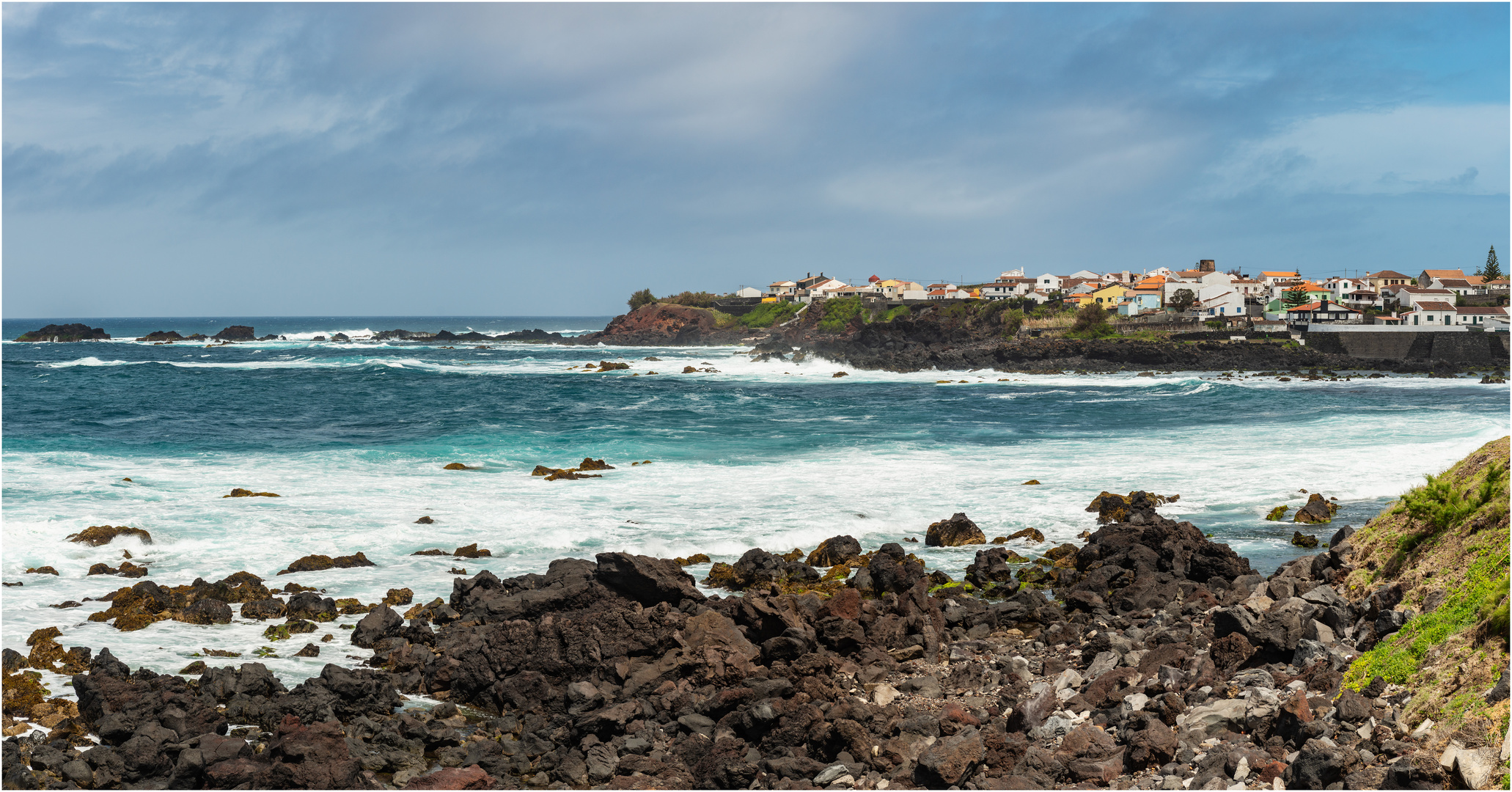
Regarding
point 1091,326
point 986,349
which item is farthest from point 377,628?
point 1091,326

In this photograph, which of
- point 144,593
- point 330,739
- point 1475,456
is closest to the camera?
point 330,739

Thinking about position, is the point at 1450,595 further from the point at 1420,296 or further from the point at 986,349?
the point at 1420,296

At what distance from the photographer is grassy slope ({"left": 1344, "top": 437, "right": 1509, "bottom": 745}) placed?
6758 millimetres

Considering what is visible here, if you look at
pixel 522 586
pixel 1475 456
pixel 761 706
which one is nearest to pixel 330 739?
pixel 761 706

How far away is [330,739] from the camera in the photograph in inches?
329

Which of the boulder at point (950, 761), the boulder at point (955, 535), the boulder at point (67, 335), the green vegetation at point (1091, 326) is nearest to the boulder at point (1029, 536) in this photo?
the boulder at point (955, 535)

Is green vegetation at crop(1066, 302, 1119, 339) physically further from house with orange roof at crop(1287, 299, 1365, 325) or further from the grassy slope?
the grassy slope

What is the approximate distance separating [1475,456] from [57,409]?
156 ft

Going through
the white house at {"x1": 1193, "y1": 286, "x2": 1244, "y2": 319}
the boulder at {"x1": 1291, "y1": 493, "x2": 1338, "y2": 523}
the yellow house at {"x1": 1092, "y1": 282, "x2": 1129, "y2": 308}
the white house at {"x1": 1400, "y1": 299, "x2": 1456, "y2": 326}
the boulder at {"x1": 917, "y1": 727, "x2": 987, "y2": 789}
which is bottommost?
the boulder at {"x1": 917, "y1": 727, "x2": 987, "y2": 789}

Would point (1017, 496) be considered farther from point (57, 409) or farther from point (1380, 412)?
point (57, 409)

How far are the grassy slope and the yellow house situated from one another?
10088cm

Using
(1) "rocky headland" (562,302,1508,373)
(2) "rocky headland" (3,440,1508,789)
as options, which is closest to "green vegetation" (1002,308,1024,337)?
(1) "rocky headland" (562,302,1508,373)

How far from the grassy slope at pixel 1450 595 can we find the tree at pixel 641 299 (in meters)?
135

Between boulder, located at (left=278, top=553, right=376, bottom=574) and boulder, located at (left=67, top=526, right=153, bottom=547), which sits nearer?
boulder, located at (left=278, top=553, right=376, bottom=574)
